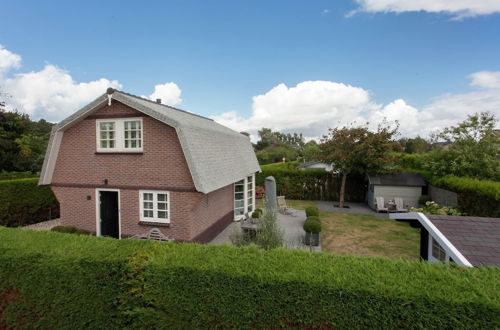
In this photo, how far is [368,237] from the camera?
11.5 m

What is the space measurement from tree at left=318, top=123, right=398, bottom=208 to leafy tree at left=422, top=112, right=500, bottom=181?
3.02 m

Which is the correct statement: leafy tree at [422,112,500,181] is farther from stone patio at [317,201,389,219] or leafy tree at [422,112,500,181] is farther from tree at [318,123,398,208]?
stone patio at [317,201,389,219]

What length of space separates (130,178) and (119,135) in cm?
175

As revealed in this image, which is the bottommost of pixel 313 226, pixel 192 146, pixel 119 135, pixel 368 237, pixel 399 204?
pixel 368 237

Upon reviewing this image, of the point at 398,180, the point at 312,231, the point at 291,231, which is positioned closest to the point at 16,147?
the point at 291,231

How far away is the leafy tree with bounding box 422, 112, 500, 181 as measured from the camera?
14828 mm

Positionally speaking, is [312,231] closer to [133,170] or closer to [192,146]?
[192,146]

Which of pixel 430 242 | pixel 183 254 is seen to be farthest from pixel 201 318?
pixel 430 242

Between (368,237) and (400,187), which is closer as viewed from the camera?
(368,237)

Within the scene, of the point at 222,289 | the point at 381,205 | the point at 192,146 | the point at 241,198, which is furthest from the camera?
the point at 381,205

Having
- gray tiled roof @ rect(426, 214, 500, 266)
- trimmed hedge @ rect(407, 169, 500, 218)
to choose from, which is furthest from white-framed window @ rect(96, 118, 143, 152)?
trimmed hedge @ rect(407, 169, 500, 218)

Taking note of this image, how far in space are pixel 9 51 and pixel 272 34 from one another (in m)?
13.9

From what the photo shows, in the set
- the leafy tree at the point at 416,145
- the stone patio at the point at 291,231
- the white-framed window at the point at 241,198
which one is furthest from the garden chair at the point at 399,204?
the leafy tree at the point at 416,145

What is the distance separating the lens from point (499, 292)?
2.96 m
